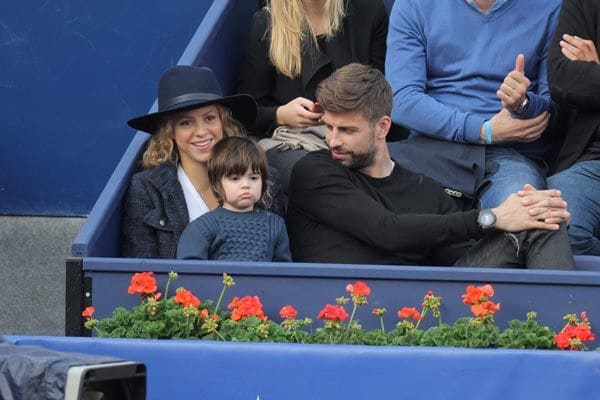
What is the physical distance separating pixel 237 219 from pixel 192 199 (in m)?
0.34

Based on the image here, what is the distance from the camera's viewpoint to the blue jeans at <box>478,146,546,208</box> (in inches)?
229

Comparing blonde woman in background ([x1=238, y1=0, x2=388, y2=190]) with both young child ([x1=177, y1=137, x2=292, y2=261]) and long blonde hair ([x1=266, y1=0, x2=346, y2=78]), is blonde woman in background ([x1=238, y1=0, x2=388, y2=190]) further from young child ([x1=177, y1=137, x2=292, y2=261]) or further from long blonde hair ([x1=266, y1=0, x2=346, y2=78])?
young child ([x1=177, y1=137, x2=292, y2=261])

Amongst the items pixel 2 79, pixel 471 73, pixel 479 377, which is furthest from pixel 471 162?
pixel 2 79

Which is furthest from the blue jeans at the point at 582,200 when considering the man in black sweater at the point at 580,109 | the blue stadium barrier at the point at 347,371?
the blue stadium barrier at the point at 347,371

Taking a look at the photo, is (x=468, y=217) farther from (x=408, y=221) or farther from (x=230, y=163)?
(x=230, y=163)

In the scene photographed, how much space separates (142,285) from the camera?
474 cm

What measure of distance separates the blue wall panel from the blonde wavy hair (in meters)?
1.82

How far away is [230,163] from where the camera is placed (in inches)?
212

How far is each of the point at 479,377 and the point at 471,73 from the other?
2.17 meters

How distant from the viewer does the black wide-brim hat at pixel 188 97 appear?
5695 millimetres

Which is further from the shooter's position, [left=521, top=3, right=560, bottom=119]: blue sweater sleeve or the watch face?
[left=521, top=3, right=560, bottom=119]: blue sweater sleeve

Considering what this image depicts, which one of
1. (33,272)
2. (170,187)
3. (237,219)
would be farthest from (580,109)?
(33,272)

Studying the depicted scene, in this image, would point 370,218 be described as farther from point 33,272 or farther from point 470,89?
point 33,272

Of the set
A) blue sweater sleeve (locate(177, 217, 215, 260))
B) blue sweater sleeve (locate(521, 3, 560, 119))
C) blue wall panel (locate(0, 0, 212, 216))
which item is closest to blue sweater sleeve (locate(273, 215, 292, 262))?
blue sweater sleeve (locate(177, 217, 215, 260))
